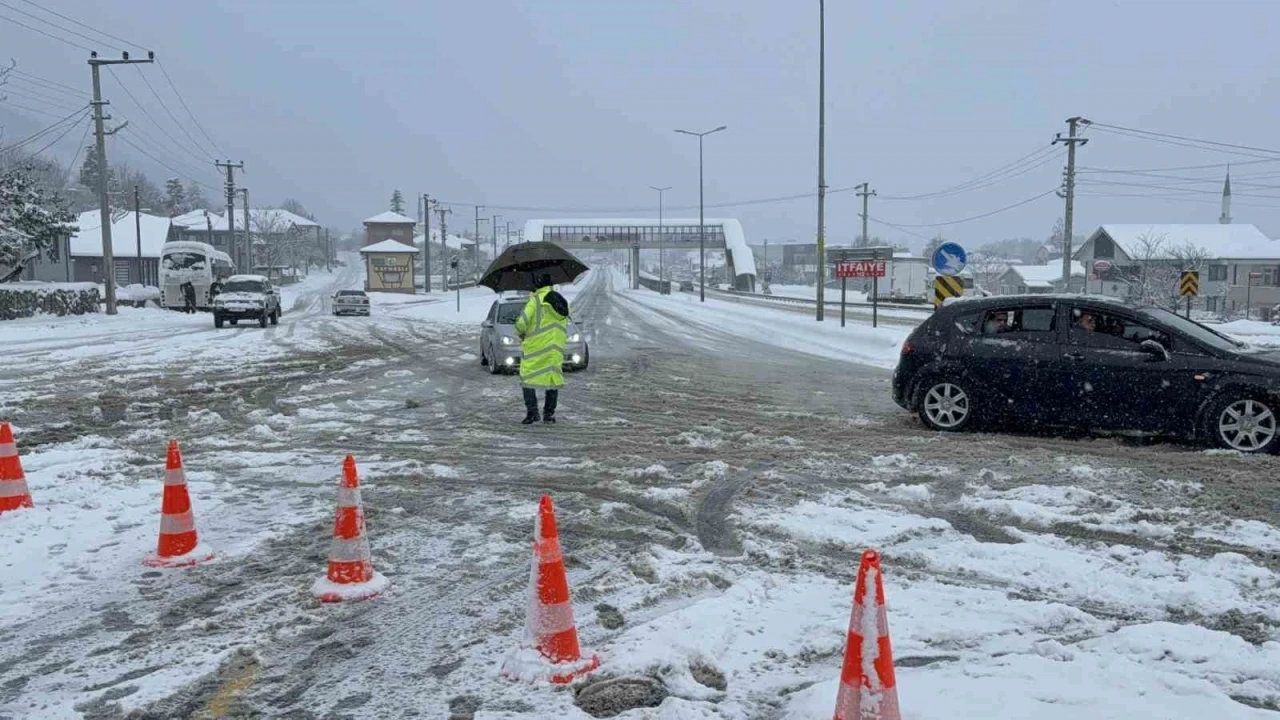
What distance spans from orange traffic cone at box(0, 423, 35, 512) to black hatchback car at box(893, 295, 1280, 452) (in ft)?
27.5

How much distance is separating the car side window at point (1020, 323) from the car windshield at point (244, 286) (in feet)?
90.5

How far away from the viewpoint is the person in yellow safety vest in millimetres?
10484

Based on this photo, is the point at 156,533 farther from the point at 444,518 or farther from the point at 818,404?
the point at 818,404

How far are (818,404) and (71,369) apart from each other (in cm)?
1349

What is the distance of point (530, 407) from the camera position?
10898 mm

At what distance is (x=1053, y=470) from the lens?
7.81m

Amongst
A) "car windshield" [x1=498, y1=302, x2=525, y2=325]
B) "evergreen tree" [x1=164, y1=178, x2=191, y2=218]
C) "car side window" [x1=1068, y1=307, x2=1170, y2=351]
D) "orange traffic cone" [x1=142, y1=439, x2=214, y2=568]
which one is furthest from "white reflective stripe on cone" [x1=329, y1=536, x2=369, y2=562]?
"evergreen tree" [x1=164, y1=178, x2=191, y2=218]

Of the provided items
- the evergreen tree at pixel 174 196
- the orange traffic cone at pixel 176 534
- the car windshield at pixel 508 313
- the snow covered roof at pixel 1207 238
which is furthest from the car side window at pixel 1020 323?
the evergreen tree at pixel 174 196

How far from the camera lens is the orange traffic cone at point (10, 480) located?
6.59m

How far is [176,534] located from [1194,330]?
901 cm

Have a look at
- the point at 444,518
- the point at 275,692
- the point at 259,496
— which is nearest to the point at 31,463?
the point at 259,496

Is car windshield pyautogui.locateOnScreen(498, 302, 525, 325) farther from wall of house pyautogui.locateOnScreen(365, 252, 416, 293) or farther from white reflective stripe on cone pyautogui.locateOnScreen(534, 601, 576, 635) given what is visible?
wall of house pyautogui.locateOnScreen(365, 252, 416, 293)

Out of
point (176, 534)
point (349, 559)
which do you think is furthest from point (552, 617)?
point (176, 534)

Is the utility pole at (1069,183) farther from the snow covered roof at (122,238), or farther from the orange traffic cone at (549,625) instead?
the snow covered roof at (122,238)
